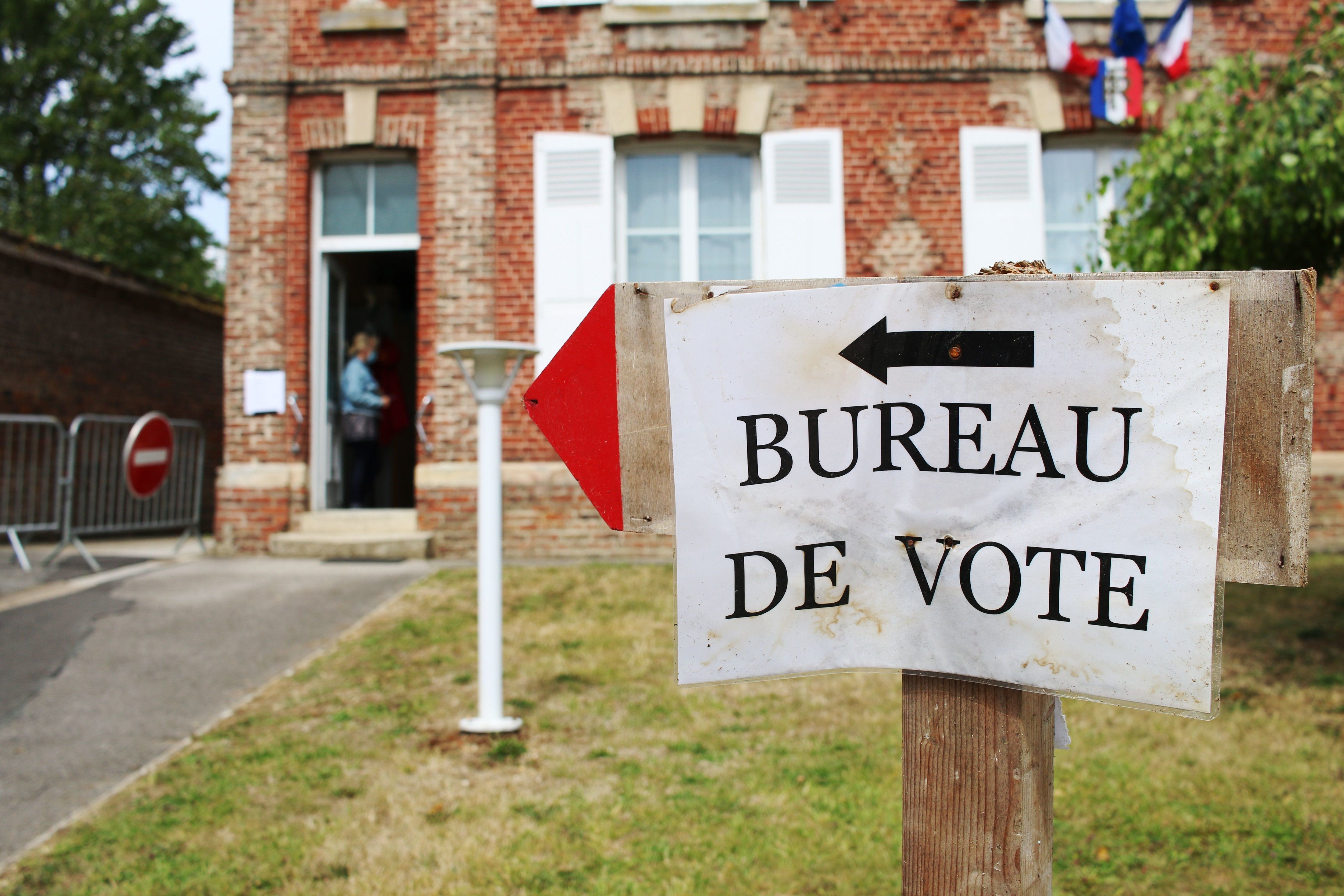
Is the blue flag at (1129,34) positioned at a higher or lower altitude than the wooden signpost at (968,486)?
higher

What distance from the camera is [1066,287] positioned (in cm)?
136

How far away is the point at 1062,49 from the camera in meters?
8.75

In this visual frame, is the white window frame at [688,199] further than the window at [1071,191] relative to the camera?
No

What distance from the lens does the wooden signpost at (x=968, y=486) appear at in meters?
1.30

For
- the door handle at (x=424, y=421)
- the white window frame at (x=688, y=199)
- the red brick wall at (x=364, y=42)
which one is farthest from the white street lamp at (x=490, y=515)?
the red brick wall at (x=364, y=42)

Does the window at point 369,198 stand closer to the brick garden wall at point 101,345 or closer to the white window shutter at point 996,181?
the brick garden wall at point 101,345

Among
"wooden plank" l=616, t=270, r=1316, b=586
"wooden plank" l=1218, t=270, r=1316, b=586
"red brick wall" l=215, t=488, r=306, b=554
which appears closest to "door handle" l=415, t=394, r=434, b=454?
"red brick wall" l=215, t=488, r=306, b=554

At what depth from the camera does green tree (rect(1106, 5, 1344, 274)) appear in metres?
4.41

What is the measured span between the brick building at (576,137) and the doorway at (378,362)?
1.85ft

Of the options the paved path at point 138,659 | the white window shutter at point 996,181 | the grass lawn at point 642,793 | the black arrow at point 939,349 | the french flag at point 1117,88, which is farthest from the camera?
the white window shutter at point 996,181

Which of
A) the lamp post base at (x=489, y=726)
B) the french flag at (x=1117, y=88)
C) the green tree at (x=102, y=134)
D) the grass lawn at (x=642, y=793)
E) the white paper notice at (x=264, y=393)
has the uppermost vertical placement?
the green tree at (x=102, y=134)

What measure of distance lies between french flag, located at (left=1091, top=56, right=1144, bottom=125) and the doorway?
7.41 meters

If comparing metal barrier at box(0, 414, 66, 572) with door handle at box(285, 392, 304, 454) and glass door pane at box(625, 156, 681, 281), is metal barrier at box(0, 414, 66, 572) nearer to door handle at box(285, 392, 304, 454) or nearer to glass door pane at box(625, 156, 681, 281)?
door handle at box(285, 392, 304, 454)

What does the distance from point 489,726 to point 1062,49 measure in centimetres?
793
